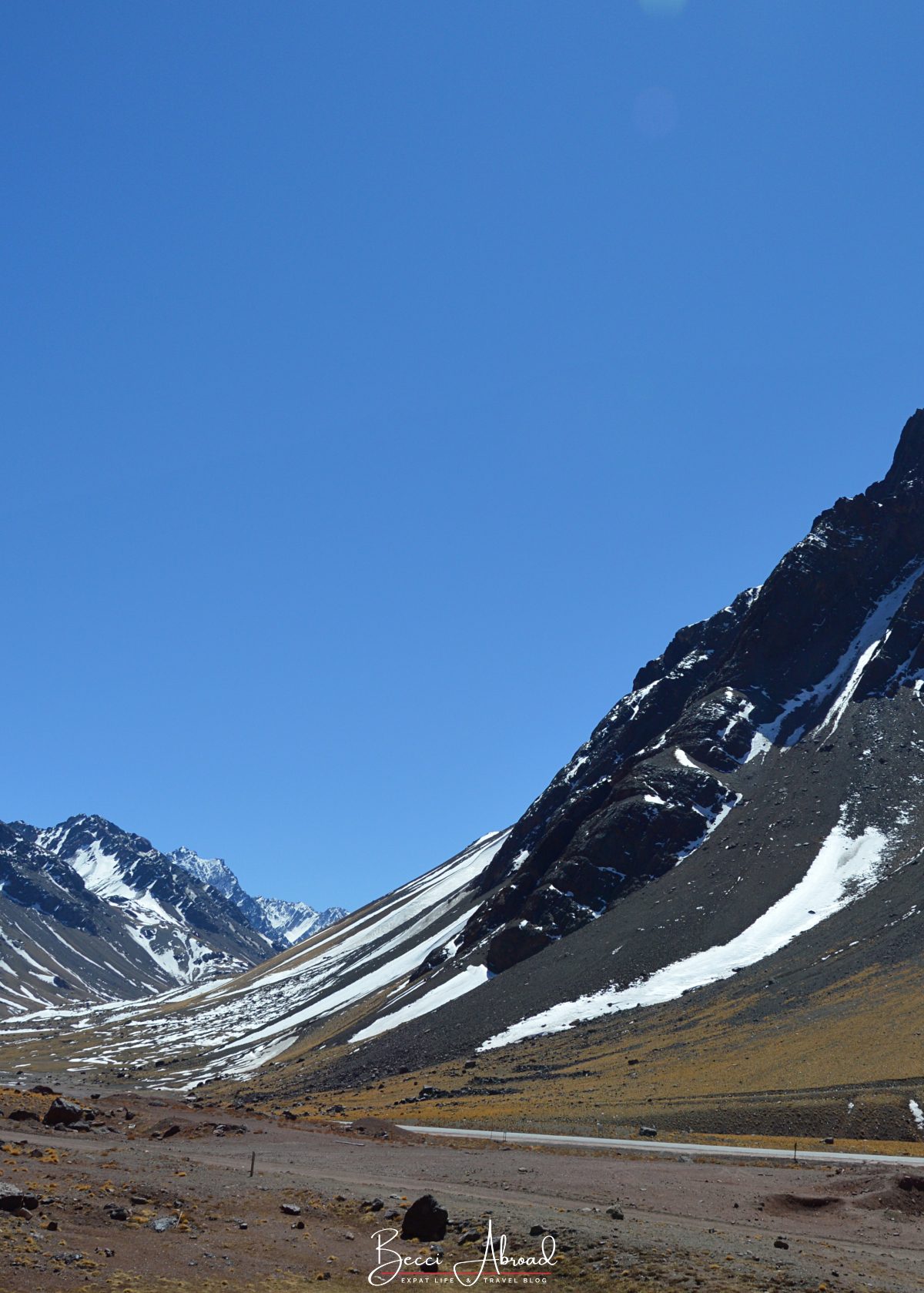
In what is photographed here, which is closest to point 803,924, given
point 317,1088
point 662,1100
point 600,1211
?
point 662,1100

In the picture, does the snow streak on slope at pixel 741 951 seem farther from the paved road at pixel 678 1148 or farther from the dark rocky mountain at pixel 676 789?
the paved road at pixel 678 1148

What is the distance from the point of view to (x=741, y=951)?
115125 millimetres

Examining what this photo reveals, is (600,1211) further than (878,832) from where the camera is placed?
No

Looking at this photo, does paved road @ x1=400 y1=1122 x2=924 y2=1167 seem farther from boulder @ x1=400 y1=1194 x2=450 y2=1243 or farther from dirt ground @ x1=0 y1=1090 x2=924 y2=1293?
boulder @ x1=400 y1=1194 x2=450 y2=1243

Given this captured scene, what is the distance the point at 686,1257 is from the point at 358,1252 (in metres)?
9.02

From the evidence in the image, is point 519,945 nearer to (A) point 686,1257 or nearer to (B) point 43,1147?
(B) point 43,1147

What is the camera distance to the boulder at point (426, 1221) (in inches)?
1028

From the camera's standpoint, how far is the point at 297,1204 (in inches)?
1163

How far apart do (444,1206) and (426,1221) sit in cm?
383

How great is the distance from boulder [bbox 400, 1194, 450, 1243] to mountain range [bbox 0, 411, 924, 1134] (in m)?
40.1

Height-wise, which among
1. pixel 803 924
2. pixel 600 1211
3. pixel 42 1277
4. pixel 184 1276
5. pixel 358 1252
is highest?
pixel 42 1277

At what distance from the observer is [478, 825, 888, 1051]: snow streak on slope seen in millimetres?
111062

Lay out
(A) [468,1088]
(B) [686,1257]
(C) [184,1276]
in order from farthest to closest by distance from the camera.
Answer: (A) [468,1088], (B) [686,1257], (C) [184,1276]

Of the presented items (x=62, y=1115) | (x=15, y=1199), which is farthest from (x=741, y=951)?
(x=15, y=1199)
